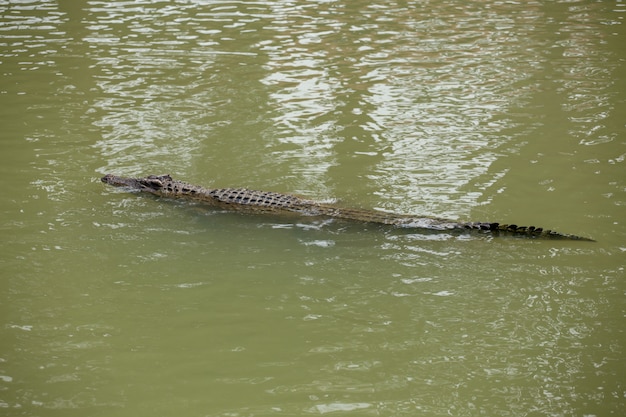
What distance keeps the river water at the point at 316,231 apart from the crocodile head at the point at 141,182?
116mm

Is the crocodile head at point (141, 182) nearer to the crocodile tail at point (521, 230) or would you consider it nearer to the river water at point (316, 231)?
the river water at point (316, 231)

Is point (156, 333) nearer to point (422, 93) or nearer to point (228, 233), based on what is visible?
point (228, 233)

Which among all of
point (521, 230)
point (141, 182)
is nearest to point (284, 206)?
point (141, 182)

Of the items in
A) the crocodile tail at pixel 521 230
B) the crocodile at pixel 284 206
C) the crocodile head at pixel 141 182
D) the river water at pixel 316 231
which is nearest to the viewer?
the river water at pixel 316 231

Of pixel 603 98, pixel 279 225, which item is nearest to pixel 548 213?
pixel 279 225

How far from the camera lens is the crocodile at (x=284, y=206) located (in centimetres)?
683

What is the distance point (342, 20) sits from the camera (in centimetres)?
1533

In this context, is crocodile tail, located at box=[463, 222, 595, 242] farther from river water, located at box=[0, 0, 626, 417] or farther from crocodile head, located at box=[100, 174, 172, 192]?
crocodile head, located at box=[100, 174, 172, 192]

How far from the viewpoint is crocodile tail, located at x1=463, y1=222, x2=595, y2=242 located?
6711 mm

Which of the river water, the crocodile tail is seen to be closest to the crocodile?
the crocodile tail

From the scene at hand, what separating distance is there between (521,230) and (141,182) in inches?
149

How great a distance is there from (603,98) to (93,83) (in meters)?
7.15

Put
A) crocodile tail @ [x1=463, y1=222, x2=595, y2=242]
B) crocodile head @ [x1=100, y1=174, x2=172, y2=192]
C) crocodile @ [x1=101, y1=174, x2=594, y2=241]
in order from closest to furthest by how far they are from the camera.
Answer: crocodile tail @ [x1=463, y1=222, x2=595, y2=242] < crocodile @ [x1=101, y1=174, x2=594, y2=241] < crocodile head @ [x1=100, y1=174, x2=172, y2=192]

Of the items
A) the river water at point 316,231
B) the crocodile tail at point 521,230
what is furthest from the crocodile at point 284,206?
the river water at point 316,231
